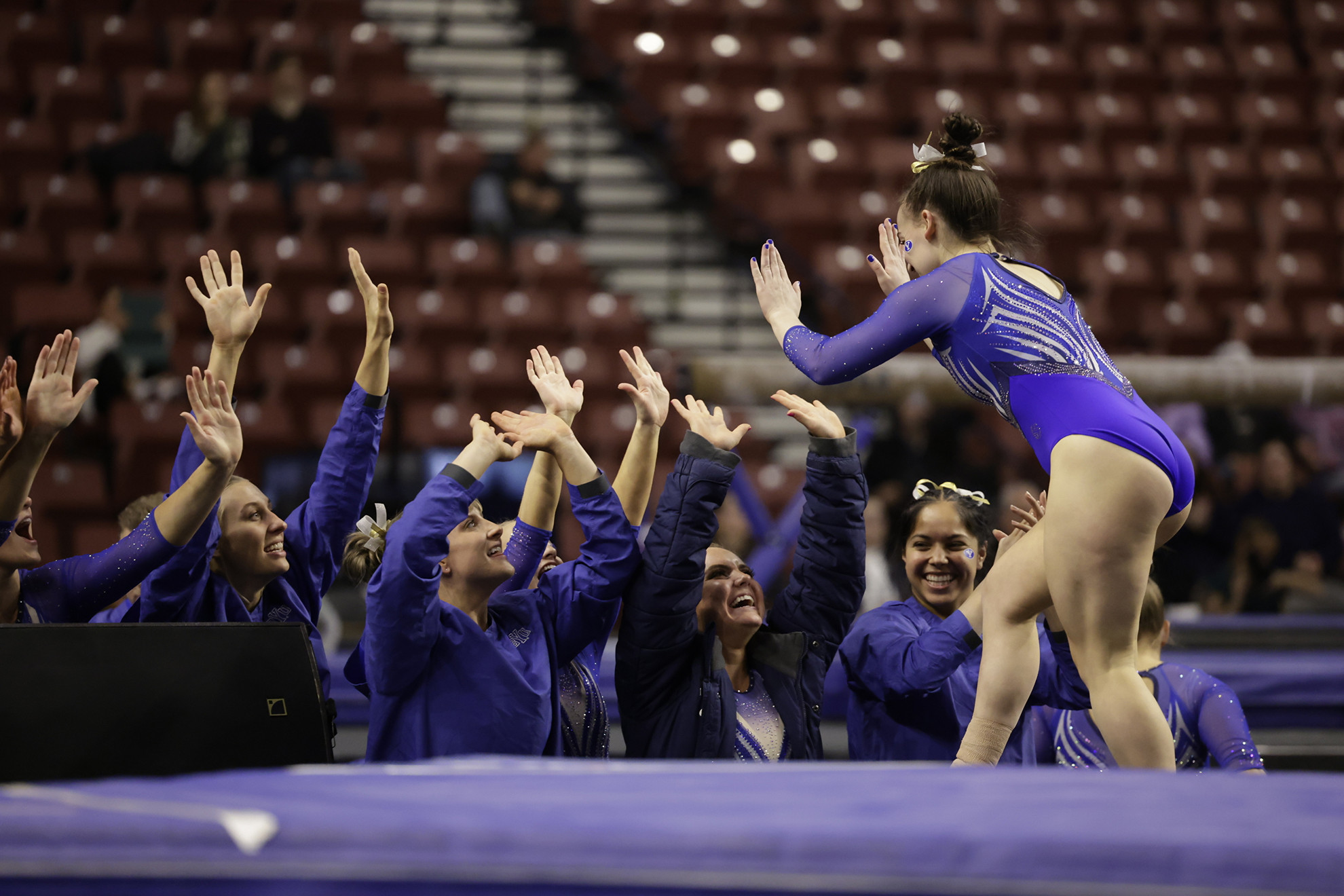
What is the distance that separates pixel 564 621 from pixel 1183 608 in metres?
3.99

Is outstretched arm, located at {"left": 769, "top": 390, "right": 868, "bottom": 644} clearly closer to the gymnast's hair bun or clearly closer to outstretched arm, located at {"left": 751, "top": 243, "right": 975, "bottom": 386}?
outstretched arm, located at {"left": 751, "top": 243, "right": 975, "bottom": 386}

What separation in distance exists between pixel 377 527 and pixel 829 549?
104 centimetres

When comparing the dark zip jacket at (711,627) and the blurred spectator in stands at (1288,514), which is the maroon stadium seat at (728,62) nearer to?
the blurred spectator in stands at (1288,514)

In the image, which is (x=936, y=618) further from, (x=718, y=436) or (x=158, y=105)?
(x=158, y=105)

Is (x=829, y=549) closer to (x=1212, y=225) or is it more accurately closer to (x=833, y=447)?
(x=833, y=447)

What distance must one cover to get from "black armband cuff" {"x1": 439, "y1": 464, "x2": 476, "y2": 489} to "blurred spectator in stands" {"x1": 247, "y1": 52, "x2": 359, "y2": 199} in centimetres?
544

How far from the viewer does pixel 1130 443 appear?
6.64ft

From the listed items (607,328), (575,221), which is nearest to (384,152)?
(575,221)

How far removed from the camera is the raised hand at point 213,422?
231 cm

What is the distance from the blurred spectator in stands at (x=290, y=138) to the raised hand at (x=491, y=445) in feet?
17.4

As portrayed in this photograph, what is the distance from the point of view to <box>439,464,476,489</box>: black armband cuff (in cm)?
225

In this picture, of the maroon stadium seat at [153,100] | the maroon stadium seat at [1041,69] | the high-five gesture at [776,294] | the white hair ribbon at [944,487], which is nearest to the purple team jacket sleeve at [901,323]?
the high-five gesture at [776,294]

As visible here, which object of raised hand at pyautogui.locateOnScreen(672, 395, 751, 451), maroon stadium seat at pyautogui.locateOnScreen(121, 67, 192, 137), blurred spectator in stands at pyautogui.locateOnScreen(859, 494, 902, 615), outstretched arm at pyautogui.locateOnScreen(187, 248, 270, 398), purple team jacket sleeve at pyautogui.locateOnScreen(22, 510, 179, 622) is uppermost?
maroon stadium seat at pyautogui.locateOnScreen(121, 67, 192, 137)

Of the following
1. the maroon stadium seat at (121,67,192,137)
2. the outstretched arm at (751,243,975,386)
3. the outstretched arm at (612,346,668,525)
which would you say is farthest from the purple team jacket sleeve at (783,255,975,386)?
the maroon stadium seat at (121,67,192,137)
